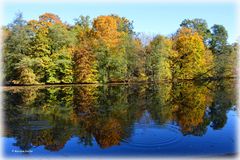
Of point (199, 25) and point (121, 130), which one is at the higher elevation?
point (199, 25)

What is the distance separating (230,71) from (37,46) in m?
29.3

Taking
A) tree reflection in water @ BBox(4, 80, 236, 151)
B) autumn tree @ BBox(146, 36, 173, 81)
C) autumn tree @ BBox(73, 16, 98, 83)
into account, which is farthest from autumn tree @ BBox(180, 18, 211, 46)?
tree reflection in water @ BBox(4, 80, 236, 151)

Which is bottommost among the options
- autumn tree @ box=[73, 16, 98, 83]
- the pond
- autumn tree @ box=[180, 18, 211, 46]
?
the pond

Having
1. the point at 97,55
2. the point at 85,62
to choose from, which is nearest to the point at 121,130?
the point at 85,62

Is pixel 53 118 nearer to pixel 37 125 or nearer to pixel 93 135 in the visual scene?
pixel 37 125

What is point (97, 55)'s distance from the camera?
36.9 meters

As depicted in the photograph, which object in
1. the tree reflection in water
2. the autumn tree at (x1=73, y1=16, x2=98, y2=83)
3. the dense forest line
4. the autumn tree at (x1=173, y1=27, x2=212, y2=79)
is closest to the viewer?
the tree reflection in water

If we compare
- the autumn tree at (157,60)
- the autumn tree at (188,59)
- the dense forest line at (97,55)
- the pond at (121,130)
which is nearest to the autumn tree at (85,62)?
the dense forest line at (97,55)

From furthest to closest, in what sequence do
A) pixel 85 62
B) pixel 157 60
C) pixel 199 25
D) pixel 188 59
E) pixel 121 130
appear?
pixel 199 25
pixel 188 59
pixel 157 60
pixel 85 62
pixel 121 130

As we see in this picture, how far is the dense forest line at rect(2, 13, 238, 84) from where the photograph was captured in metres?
34.2

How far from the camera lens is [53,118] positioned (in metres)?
14.0

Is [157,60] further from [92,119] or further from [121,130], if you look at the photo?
[121,130]

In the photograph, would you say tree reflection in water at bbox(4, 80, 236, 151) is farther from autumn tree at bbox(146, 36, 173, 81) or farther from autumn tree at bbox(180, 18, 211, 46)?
autumn tree at bbox(180, 18, 211, 46)

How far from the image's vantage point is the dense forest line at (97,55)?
112 feet
